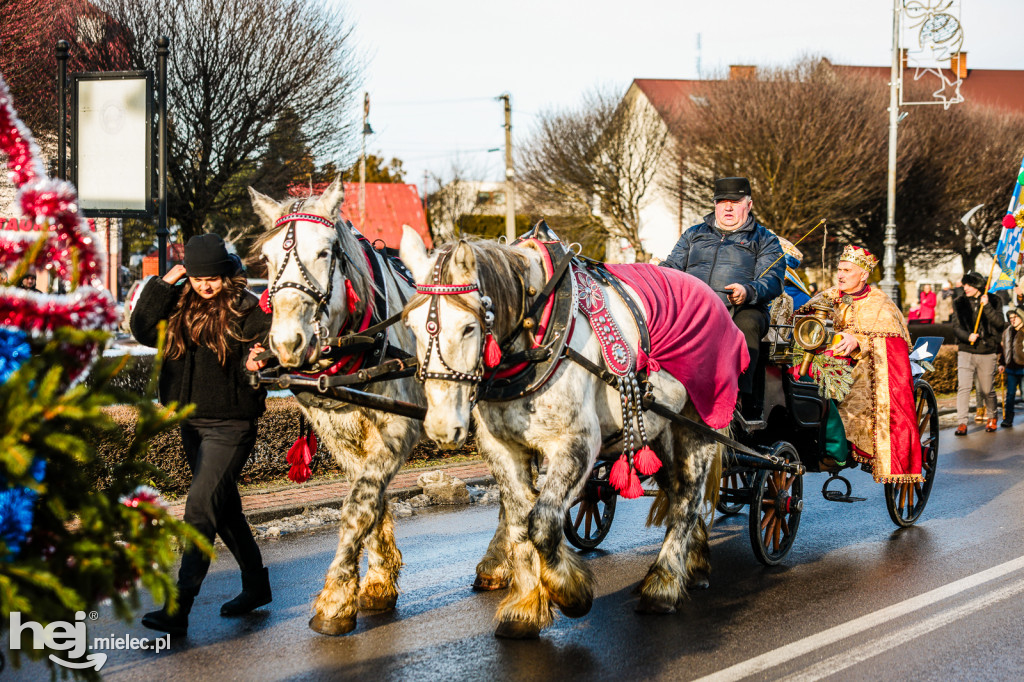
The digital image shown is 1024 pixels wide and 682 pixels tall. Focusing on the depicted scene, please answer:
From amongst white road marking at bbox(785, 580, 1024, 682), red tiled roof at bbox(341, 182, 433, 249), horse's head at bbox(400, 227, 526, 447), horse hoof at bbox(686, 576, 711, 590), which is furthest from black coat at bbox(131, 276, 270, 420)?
red tiled roof at bbox(341, 182, 433, 249)

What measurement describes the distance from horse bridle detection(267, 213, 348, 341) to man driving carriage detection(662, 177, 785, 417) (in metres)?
2.62

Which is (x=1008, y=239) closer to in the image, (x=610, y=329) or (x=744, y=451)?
(x=744, y=451)

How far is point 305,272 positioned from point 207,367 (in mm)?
772

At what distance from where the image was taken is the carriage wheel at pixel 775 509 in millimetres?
6055

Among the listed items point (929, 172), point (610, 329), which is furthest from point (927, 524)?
point (929, 172)

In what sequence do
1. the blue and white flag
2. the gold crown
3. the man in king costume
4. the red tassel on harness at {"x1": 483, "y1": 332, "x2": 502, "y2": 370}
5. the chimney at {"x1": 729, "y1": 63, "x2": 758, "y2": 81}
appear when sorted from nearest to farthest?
1. the red tassel on harness at {"x1": 483, "y1": 332, "x2": 502, "y2": 370}
2. the man in king costume
3. the gold crown
4. the blue and white flag
5. the chimney at {"x1": 729, "y1": 63, "x2": 758, "y2": 81}

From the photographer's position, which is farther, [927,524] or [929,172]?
[929,172]

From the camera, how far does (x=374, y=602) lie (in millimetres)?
5223

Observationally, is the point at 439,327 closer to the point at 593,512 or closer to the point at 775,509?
the point at 593,512

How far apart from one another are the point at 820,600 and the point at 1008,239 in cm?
757

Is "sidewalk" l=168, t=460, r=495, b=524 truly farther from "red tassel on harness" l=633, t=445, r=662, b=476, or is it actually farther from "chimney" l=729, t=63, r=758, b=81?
"chimney" l=729, t=63, r=758, b=81

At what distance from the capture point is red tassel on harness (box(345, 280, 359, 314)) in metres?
4.97

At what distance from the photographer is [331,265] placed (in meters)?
4.79

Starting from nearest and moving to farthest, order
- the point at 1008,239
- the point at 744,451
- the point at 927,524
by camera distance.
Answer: the point at 744,451 < the point at 927,524 < the point at 1008,239
